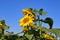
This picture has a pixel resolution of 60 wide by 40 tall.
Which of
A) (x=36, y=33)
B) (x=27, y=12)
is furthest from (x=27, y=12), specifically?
(x=36, y=33)

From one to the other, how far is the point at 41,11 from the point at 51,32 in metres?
0.36

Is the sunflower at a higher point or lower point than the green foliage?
higher

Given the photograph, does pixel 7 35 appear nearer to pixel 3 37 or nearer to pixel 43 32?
pixel 3 37

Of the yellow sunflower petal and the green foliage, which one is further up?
the yellow sunflower petal

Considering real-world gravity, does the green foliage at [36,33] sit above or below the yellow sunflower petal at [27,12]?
below

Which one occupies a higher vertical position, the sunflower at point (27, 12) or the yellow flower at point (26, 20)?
the sunflower at point (27, 12)

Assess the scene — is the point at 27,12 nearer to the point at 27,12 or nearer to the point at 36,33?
the point at 27,12

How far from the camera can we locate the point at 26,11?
8.25 feet

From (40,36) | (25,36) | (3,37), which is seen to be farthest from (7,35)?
(40,36)

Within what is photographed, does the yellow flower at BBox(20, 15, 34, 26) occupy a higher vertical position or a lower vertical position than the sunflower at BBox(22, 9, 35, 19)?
lower

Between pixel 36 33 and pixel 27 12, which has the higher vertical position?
pixel 27 12

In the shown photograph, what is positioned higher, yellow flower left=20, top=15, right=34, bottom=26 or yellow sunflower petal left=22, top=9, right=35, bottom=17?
yellow sunflower petal left=22, top=9, right=35, bottom=17

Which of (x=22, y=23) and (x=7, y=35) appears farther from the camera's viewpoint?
(x=7, y=35)

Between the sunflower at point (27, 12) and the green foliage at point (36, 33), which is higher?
the sunflower at point (27, 12)
